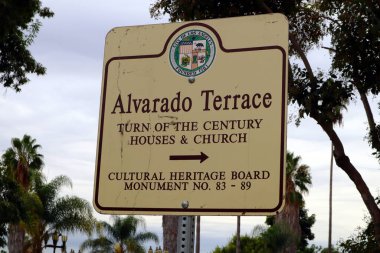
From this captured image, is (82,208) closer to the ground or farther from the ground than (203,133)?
farther from the ground

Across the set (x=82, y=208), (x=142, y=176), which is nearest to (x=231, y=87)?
(x=142, y=176)

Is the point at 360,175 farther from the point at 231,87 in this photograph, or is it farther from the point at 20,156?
the point at 20,156

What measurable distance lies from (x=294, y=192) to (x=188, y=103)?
1692 inches

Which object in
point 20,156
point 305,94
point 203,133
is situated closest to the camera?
point 203,133

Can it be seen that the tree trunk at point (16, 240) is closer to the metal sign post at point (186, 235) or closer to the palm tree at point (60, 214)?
Result: the palm tree at point (60, 214)

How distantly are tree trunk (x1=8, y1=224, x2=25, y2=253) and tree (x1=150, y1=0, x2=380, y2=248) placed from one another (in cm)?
1843

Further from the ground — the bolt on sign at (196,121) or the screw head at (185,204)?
the bolt on sign at (196,121)

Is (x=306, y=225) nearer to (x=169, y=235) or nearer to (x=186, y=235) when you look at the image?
(x=169, y=235)

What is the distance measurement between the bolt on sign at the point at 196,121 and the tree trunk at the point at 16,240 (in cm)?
3219

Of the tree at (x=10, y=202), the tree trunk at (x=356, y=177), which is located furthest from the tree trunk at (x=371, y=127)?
the tree at (x=10, y=202)

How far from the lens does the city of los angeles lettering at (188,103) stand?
2271mm

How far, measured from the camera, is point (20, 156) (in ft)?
122

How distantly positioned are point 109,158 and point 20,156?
36063 millimetres

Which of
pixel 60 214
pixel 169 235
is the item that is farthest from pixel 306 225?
pixel 169 235
